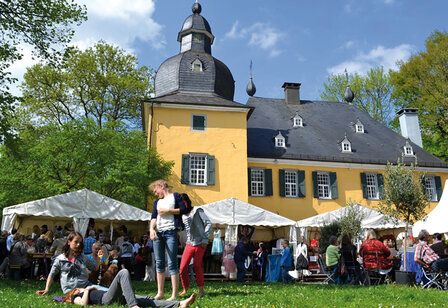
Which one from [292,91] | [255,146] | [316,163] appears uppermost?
[292,91]

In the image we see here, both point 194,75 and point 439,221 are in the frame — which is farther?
point 194,75

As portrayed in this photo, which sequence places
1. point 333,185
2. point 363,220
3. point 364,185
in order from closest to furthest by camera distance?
point 363,220 < point 333,185 < point 364,185

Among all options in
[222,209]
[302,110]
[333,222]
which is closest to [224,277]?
[222,209]

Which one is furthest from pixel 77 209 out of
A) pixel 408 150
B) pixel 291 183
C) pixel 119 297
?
pixel 408 150

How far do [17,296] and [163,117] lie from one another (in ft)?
55.8

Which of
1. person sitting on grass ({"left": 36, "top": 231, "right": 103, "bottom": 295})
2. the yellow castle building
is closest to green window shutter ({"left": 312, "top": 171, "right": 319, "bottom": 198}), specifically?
the yellow castle building

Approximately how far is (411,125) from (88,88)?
22.3m

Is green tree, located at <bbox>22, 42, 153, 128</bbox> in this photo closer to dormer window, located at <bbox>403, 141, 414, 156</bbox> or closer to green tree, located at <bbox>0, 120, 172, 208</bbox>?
green tree, located at <bbox>0, 120, 172, 208</bbox>

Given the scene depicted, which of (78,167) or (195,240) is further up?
(78,167)

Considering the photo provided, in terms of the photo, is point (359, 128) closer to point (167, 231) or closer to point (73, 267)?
point (167, 231)

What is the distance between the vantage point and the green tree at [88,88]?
2864 centimetres

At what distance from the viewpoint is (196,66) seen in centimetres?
2536

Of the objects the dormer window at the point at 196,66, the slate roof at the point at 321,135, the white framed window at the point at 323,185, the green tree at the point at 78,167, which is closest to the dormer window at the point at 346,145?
the slate roof at the point at 321,135

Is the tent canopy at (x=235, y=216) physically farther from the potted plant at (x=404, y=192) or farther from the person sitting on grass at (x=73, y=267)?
the person sitting on grass at (x=73, y=267)
